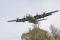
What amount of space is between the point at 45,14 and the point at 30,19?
6.07ft

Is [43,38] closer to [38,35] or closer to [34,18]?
[38,35]

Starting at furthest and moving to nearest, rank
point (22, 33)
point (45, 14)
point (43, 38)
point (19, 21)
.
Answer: point (22, 33) → point (43, 38) → point (19, 21) → point (45, 14)

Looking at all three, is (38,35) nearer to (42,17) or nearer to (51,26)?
(51,26)

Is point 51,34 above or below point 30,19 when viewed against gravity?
below

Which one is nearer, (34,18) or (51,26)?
(34,18)

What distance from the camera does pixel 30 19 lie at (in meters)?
18.2

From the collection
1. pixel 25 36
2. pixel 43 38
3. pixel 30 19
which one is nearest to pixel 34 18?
pixel 30 19

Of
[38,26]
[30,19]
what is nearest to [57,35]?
[38,26]

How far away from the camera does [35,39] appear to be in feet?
70.3

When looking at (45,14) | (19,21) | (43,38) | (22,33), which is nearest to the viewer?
(45,14)

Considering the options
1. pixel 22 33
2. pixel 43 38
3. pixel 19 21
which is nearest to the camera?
pixel 19 21

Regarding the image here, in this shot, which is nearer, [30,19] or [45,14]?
[45,14]

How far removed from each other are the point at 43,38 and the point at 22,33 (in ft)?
8.10

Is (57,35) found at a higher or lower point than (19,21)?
lower
